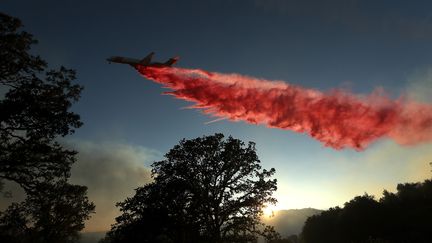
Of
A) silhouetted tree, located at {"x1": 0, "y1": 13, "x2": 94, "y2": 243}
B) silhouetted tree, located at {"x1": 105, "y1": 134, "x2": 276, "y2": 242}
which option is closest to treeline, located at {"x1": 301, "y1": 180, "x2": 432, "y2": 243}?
silhouetted tree, located at {"x1": 105, "y1": 134, "x2": 276, "y2": 242}

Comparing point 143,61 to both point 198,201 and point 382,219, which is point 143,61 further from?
point 382,219

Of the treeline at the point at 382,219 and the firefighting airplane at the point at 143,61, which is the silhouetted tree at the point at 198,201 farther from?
the treeline at the point at 382,219

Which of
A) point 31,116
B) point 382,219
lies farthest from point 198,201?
point 382,219

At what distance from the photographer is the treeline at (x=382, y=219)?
6032 cm

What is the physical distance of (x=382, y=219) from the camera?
68.1 m

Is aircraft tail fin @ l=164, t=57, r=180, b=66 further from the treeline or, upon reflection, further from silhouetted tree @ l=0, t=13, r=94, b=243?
the treeline

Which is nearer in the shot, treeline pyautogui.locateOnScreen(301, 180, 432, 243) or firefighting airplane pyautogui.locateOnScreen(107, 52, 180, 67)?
firefighting airplane pyautogui.locateOnScreen(107, 52, 180, 67)

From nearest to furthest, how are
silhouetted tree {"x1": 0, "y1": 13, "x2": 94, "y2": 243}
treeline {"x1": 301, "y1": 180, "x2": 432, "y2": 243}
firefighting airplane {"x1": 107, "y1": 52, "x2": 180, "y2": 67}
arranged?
silhouetted tree {"x1": 0, "y1": 13, "x2": 94, "y2": 243}, firefighting airplane {"x1": 107, "y1": 52, "x2": 180, "y2": 67}, treeline {"x1": 301, "y1": 180, "x2": 432, "y2": 243}

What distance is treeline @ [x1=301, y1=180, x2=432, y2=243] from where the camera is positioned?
60.3 m

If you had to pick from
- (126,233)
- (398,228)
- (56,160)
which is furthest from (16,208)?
(398,228)

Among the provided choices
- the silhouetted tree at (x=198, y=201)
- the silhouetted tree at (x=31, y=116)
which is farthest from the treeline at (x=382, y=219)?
the silhouetted tree at (x=31, y=116)

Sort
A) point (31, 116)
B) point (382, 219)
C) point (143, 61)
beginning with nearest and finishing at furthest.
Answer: point (31, 116), point (143, 61), point (382, 219)

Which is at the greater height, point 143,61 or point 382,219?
point 143,61

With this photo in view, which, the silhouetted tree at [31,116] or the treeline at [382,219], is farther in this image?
the treeline at [382,219]
